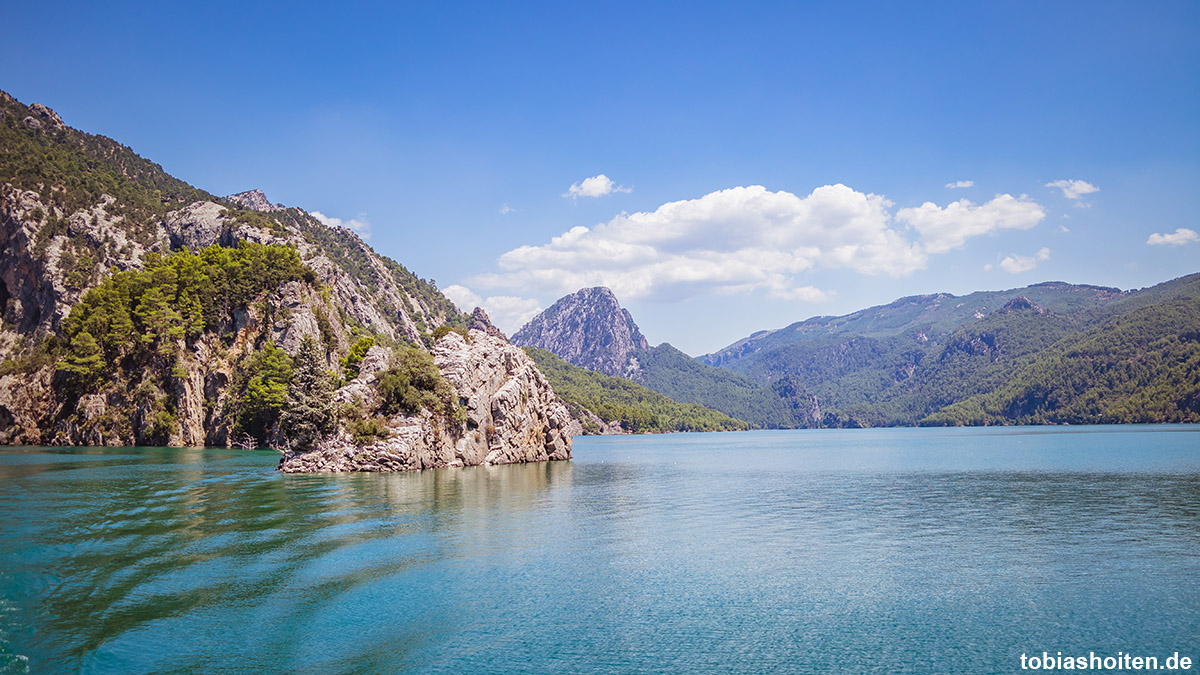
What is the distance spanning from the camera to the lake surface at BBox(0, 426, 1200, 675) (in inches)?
634

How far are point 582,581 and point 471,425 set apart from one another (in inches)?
2195

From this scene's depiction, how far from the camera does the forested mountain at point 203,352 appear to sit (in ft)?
229

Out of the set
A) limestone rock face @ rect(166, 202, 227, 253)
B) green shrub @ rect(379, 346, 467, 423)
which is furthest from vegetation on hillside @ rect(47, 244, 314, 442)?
limestone rock face @ rect(166, 202, 227, 253)

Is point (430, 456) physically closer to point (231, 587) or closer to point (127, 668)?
point (231, 587)

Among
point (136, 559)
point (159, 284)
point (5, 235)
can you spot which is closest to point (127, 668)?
point (136, 559)

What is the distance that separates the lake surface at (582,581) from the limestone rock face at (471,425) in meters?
18.9

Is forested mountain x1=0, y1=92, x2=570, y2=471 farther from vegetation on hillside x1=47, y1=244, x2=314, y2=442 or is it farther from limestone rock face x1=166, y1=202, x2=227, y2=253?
limestone rock face x1=166, y1=202, x2=227, y2=253

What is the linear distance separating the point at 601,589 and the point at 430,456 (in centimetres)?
5213

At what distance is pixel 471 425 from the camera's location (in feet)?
252

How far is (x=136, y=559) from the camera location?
24.5 metres

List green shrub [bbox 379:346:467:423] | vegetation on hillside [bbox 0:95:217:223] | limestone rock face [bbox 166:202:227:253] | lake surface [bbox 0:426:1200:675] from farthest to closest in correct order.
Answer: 1. limestone rock face [bbox 166:202:227:253]
2. vegetation on hillside [bbox 0:95:217:223]
3. green shrub [bbox 379:346:467:423]
4. lake surface [bbox 0:426:1200:675]

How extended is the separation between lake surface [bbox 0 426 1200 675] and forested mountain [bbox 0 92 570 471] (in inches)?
955

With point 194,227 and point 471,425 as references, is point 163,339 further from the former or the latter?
point 194,227

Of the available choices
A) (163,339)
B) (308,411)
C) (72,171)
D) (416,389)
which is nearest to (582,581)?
(308,411)
